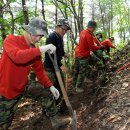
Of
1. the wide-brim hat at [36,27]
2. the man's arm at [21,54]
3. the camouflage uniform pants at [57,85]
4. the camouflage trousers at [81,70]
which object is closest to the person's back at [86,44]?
the camouflage trousers at [81,70]

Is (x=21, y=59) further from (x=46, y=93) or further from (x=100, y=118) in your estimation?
(x=100, y=118)

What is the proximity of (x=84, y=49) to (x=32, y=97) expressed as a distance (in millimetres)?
→ 3483

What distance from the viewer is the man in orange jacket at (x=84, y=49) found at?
26.0 ft

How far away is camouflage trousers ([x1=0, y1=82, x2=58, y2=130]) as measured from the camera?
4.67m

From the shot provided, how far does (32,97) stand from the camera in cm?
524

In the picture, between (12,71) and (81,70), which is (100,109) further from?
(81,70)

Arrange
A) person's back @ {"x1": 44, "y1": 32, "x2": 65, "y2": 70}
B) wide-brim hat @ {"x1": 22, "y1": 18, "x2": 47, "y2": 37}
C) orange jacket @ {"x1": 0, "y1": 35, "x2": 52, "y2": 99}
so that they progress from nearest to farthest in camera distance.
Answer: orange jacket @ {"x1": 0, "y1": 35, "x2": 52, "y2": 99} < wide-brim hat @ {"x1": 22, "y1": 18, "x2": 47, "y2": 37} < person's back @ {"x1": 44, "y1": 32, "x2": 65, "y2": 70}

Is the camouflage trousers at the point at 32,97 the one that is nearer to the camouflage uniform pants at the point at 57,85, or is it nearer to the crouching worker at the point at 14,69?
the crouching worker at the point at 14,69

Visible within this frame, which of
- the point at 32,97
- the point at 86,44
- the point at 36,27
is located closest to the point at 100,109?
the point at 32,97

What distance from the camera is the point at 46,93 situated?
5219mm

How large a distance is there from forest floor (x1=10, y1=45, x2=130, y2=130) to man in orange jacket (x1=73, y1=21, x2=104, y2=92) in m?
0.38

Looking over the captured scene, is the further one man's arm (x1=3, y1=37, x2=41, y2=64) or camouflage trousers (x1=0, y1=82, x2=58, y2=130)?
camouflage trousers (x1=0, y1=82, x2=58, y2=130)

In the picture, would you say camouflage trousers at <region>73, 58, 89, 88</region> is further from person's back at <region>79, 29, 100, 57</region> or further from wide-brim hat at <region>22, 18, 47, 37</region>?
wide-brim hat at <region>22, 18, 47, 37</region>

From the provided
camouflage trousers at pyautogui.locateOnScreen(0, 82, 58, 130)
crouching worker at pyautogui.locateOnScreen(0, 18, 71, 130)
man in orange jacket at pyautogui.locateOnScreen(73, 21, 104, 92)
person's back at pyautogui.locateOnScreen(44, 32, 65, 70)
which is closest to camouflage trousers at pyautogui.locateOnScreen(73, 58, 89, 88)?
man in orange jacket at pyautogui.locateOnScreen(73, 21, 104, 92)
